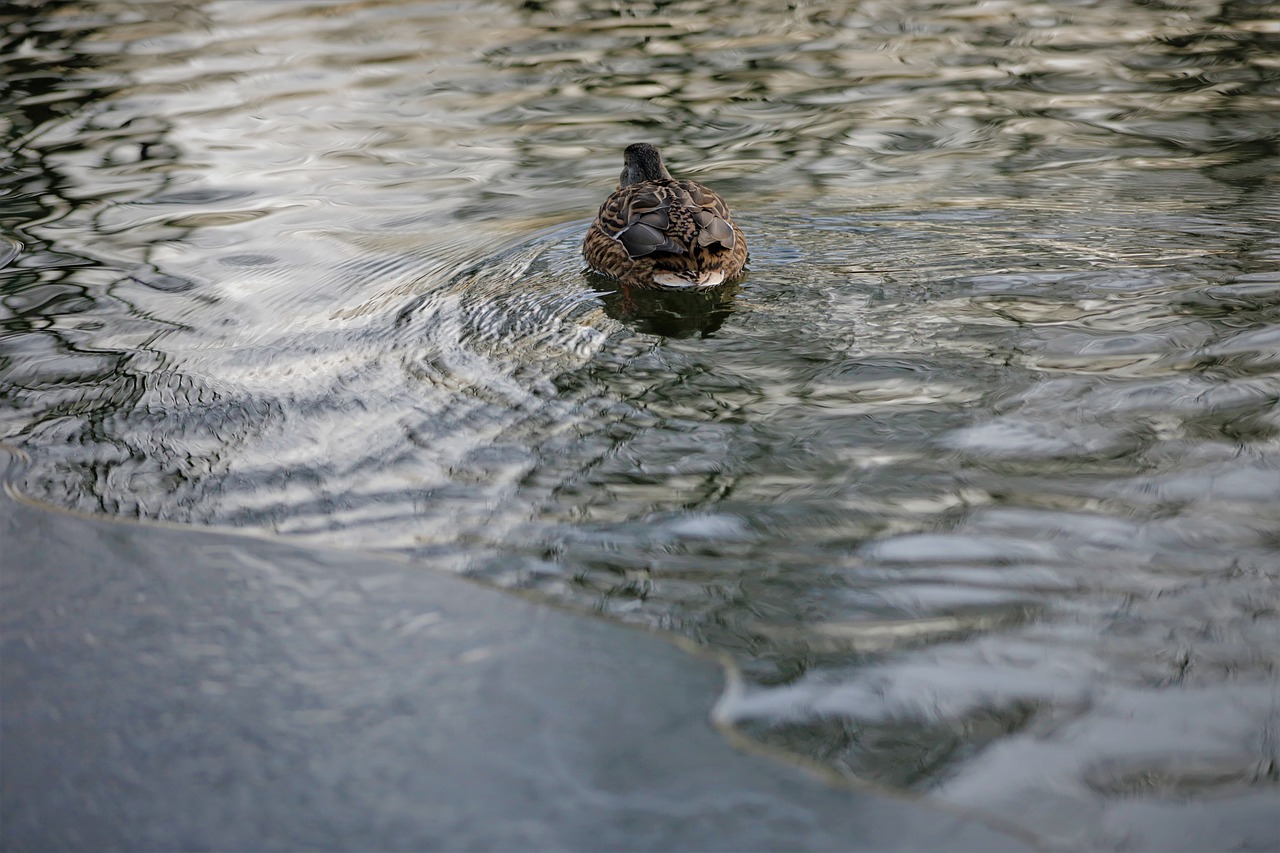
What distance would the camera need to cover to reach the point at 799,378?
4.75 meters

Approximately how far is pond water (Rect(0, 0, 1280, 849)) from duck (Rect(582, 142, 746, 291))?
15 centimetres

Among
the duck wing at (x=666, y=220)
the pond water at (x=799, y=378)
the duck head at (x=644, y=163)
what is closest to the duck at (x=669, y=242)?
the duck wing at (x=666, y=220)

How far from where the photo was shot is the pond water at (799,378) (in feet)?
9.77

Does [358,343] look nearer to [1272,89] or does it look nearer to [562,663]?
[562,663]

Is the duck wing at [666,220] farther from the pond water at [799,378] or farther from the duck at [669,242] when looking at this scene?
the pond water at [799,378]

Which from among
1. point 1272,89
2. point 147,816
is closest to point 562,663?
point 147,816

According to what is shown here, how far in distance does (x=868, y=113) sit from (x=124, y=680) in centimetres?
703

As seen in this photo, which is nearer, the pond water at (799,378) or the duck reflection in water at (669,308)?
the pond water at (799,378)

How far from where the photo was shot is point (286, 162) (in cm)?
844

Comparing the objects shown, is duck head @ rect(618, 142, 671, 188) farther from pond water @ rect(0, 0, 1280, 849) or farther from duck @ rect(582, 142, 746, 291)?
duck @ rect(582, 142, 746, 291)

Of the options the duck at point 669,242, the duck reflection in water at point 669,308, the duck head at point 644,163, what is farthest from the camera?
the duck head at point 644,163

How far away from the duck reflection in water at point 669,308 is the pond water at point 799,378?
0.04 meters

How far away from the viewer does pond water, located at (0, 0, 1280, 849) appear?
9.77 ft

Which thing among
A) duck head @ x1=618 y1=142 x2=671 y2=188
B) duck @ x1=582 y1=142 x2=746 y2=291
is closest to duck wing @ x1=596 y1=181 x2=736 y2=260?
duck @ x1=582 y1=142 x2=746 y2=291
